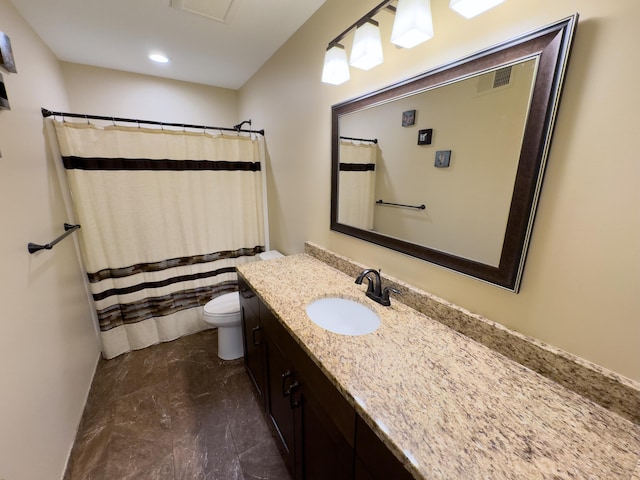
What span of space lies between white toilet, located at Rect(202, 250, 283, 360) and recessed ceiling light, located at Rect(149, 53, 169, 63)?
200 cm

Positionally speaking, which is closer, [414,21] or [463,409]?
[463,409]

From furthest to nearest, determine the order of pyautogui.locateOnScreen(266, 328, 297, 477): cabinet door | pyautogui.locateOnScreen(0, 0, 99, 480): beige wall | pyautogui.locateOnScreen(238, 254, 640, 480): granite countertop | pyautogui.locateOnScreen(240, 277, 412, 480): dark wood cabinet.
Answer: pyautogui.locateOnScreen(266, 328, 297, 477): cabinet door → pyautogui.locateOnScreen(0, 0, 99, 480): beige wall → pyautogui.locateOnScreen(240, 277, 412, 480): dark wood cabinet → pyautogui.locateOnScreen(238, 254, 640, 480): granite countertop

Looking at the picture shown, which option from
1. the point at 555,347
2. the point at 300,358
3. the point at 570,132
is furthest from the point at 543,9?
the point at 300,358

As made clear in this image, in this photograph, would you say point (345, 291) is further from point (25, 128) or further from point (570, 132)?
point (25, 128)

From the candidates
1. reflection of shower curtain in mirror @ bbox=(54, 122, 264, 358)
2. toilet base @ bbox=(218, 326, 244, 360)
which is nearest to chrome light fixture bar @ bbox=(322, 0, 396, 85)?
reflection of shower curtain in mirror @ bbox=(54, 122, 264, 358)

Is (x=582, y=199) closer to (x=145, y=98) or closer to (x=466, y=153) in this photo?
(x=466, y=153)

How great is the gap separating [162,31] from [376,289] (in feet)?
7.04

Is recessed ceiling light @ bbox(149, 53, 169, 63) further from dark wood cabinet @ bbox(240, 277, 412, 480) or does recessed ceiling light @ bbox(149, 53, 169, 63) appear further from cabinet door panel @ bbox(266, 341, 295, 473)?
cabinet door panel @ bbox(266, 341, 295, 473)

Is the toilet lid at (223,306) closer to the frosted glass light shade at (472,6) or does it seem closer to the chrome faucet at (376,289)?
the chrome faucet at (376,289)

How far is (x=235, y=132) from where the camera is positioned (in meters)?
2.37

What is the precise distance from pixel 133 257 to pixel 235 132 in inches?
54.5

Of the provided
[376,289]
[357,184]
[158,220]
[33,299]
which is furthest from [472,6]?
[158,220]

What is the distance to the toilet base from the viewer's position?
205cm

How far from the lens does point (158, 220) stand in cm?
212
